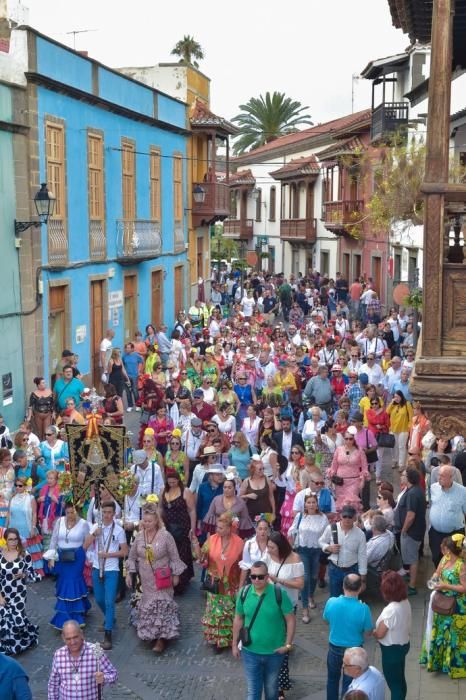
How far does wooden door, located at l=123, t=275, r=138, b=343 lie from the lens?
26.4 meters

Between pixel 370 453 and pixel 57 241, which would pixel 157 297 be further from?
pixel 370 453

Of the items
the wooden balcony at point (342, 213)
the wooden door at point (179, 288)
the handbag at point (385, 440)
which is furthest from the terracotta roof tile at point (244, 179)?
the handbag at point (385, 440)

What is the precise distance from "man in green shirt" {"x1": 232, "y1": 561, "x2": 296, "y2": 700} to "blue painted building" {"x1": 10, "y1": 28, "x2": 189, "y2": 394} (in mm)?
11172

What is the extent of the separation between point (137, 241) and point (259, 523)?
57.3ft

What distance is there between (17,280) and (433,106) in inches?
471

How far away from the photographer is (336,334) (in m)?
23.9

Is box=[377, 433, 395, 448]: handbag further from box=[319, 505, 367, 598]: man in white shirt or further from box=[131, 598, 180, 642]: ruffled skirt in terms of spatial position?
box=[131, 598, 180, 642]: ruffled skirt

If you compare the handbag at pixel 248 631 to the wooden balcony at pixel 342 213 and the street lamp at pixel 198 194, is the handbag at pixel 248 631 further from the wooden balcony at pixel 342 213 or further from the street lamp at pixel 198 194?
the wooden balcony at pixel 342 213

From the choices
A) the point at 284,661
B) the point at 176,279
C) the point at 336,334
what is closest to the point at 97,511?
the point at 284,661

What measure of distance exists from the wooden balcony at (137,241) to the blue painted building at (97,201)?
0.11ft

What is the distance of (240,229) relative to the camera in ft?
222

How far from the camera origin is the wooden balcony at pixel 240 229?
67.0 m

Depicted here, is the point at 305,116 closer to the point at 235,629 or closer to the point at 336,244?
the point at 336,244

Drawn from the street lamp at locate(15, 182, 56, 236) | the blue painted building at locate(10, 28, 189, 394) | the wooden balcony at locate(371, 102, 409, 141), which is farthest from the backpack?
the wooden balcony at locate(371, 102, 409, 141)
